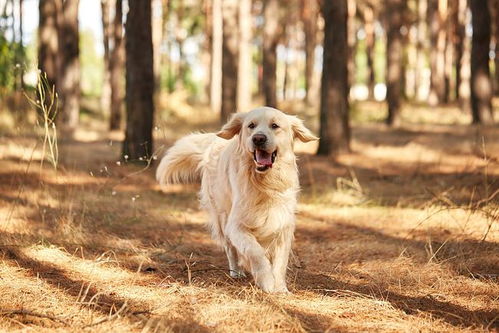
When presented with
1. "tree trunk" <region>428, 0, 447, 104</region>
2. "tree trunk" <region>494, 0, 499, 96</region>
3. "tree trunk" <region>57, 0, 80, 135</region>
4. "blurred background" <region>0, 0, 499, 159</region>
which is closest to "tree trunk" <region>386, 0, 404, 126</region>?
"blurred background" <region>0, 0, 499, 159</region>

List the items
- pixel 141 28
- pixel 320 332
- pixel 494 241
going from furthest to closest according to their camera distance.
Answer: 1. pixel 141 28
2. pixel 494 241
3. pixel 320 332

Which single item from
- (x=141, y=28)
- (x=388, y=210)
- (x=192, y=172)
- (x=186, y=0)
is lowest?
(x=388, y=210)

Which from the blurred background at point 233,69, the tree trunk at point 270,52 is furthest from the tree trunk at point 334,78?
the tree trunk at point 270,52

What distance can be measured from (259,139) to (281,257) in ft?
2.93

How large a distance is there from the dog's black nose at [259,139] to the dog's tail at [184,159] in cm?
162

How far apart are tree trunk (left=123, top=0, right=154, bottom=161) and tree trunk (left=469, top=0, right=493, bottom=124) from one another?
711 cm

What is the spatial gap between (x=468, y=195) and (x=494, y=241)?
2.66 m

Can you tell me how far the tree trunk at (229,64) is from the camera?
17.4 meters

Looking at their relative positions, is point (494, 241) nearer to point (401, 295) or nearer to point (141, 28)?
point (401, 295)

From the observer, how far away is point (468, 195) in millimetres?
8828

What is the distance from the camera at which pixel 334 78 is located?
12023mm

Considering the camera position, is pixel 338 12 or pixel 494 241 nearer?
pixel 494 241

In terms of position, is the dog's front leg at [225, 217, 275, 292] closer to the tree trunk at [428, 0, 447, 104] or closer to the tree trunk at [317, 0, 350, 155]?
the tree trunk at [317, 0, 350, 155]

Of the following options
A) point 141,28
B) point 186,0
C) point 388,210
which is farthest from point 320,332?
point 186,0
